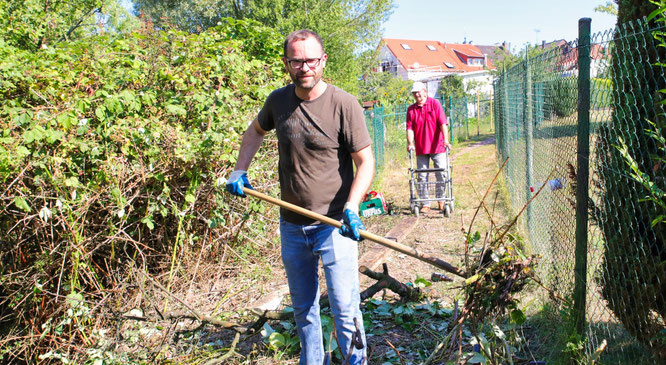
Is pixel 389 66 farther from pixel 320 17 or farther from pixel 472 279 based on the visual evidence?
pixel 472 279

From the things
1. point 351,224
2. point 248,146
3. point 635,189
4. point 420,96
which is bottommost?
point 351,224

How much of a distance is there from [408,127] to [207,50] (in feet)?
11.7

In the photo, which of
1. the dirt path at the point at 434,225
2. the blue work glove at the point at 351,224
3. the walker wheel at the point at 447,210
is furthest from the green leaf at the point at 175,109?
the walker wheel at the point at 447,210

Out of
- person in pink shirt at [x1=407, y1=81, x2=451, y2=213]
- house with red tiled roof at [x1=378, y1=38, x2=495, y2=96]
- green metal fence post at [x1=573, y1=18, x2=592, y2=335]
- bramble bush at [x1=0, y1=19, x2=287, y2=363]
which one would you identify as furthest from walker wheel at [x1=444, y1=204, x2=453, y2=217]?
house with red tiled roof at [x1=378, y1=38, x2=495, y2=96]

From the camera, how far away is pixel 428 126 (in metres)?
7.70

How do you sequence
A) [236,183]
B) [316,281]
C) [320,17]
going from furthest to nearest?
[320,17], [236,183], [316,281]

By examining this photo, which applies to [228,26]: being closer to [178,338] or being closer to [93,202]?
[93,202]

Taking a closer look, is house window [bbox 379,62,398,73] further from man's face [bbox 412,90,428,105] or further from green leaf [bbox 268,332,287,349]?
green leaf [bbox 268,332,287,349]

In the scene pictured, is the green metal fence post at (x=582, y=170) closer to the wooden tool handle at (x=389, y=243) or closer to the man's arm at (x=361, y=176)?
the wooden tool handle at (x=389, y=243)

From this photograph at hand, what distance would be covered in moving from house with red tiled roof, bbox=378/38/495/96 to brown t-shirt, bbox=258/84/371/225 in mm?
52313

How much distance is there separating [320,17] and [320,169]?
20.5 metres

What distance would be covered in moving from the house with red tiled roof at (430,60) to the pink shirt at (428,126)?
47170 mm

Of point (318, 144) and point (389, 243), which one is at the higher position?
point (318, 144)

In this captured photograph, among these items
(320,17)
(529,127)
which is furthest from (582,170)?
(320,17)
